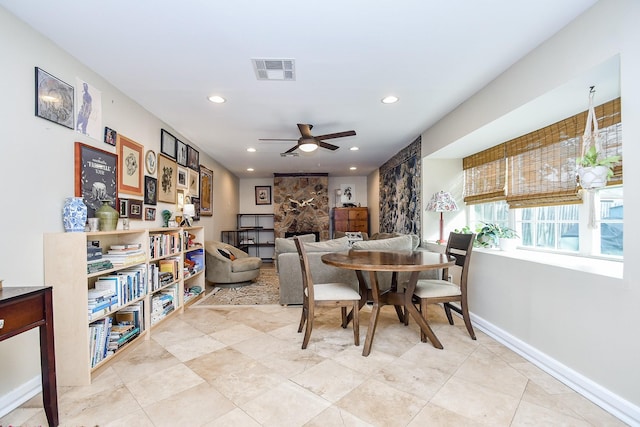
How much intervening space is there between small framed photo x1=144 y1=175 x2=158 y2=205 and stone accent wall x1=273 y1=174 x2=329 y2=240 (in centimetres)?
423

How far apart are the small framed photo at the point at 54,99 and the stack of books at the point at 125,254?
1008 mm

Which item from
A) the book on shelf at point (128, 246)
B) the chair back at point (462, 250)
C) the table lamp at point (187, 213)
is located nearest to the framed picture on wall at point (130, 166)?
the book on shelf at point (128, 246)

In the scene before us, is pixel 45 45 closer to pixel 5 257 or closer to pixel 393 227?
pixel 5 257

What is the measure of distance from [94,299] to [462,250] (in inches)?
121

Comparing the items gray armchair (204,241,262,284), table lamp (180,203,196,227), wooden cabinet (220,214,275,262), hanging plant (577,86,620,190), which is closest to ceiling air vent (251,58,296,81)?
hanging plant (577,86,620,190)

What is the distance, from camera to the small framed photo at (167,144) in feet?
11.7

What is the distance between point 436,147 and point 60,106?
12.2 feet

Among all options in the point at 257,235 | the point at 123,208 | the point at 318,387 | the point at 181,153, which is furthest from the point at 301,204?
the point at 318,387

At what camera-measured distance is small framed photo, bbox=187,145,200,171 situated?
174 inches

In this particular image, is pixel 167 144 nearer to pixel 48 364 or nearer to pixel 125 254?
pixel 125 254

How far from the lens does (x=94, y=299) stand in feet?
6.98

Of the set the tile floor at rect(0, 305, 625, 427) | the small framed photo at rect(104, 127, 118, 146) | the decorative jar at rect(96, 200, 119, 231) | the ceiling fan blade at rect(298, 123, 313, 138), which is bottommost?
the tile floor at rect(0, 305, 625, 427)

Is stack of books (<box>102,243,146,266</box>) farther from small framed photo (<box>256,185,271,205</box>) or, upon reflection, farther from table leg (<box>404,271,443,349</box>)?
small framed photo (<box>256,185,271,205</box>)

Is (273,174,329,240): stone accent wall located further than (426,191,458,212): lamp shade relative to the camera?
Yes
